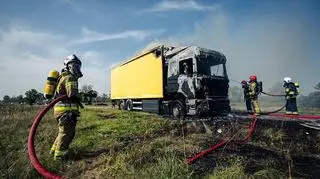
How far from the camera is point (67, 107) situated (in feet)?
14.7

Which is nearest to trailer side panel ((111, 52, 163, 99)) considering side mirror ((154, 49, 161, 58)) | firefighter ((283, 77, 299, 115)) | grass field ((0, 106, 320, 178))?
side mirror ((154, 49, 161, 58))

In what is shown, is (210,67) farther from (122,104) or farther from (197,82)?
(122,104)

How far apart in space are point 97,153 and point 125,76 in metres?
12.0

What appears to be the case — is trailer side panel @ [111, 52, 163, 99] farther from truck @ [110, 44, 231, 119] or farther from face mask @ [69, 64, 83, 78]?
face mask @ [69, 64, 83, 78]

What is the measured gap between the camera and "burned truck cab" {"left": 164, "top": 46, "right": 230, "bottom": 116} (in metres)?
9.77

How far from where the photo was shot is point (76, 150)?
15.7 ft

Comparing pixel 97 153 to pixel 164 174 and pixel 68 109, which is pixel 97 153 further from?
pixel 164 174

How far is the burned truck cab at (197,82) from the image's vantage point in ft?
Answer: 32.0

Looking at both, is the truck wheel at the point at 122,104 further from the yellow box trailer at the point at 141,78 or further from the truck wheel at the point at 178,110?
the truck wheel at the point at 178,110

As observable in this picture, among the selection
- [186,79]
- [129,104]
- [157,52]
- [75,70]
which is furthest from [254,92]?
[75,70]

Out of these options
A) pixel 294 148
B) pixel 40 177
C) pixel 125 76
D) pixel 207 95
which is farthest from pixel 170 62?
pixel 40 177

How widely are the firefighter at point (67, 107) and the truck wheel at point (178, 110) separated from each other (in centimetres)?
636

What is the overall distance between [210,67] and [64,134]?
7667 millimetres

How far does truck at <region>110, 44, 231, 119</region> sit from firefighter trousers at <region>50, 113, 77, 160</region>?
6.15 metres
